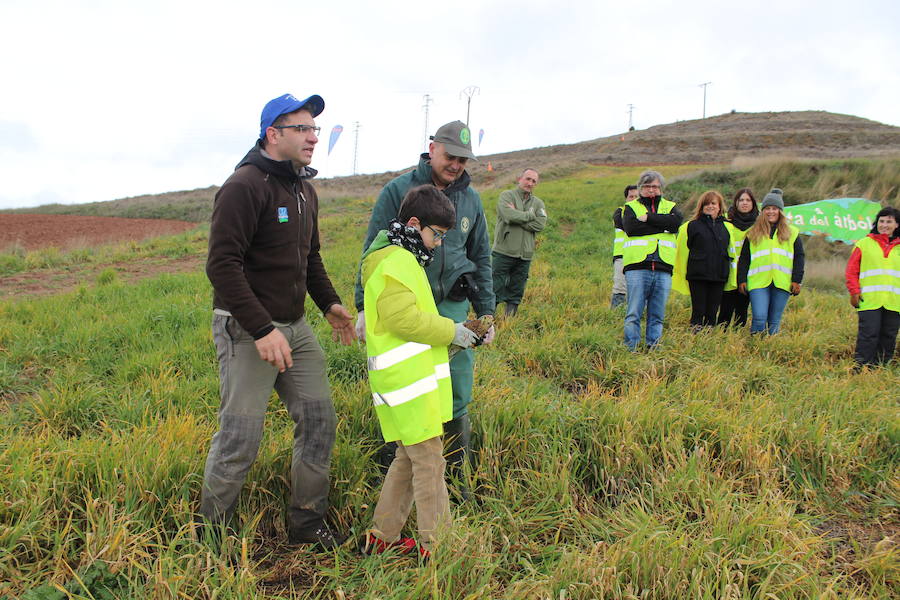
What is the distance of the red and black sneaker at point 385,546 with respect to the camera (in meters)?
2.50

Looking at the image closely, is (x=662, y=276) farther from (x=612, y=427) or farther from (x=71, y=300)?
(x=71, y=300)

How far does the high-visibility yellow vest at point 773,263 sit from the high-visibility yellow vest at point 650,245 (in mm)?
1323

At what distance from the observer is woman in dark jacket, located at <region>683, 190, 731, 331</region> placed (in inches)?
234

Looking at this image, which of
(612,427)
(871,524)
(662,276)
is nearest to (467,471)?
(612,427)

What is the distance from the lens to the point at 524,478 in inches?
117

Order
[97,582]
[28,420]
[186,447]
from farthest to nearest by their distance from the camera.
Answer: [28,420], [186,447], [97,582]

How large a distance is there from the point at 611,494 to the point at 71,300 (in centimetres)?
720

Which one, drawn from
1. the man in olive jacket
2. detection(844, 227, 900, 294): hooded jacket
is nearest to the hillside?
the man in olive jacket

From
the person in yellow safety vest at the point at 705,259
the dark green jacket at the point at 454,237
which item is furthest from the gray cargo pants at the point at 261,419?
the person in yellow safety vest at the point at 705,259

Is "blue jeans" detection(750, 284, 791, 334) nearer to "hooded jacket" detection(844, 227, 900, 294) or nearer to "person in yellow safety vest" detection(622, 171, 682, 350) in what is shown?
"hooded jacket" detection(844, 227, 900, 294)

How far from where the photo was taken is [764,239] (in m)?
5.95

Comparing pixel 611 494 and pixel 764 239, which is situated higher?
pixel 764 239

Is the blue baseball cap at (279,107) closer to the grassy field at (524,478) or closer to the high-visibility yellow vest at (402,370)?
the high-visibility yellow vest at (402,370)

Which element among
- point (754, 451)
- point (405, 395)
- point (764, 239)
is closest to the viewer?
point (405, 395)
